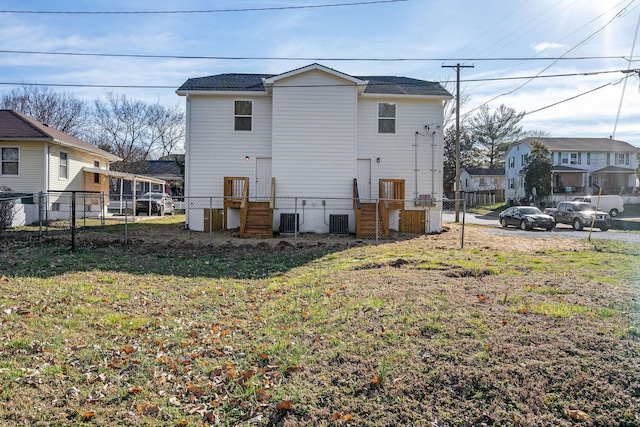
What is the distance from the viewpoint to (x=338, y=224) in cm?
1777

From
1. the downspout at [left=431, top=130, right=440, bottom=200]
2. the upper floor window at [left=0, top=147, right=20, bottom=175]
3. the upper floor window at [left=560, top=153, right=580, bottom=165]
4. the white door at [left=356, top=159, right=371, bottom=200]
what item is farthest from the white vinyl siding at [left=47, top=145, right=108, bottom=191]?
the upper floor window at [left=560, top=153, right=580, bottom=165]

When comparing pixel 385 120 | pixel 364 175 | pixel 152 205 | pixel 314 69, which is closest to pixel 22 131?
pixel 152 205

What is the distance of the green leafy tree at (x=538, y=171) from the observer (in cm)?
4053

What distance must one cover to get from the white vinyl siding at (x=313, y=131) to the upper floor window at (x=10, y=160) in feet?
43.7

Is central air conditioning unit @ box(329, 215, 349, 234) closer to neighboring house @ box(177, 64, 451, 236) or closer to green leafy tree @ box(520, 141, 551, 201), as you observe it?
neighboring house @ box(177, 64, 451, 236)

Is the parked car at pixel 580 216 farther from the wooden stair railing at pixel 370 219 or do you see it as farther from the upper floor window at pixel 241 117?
the upper floor window at pixel 241 117

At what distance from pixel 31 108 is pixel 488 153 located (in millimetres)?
54756

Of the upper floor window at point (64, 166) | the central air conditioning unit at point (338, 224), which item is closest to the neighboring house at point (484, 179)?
the central air conditioning unit at point (338, 224)

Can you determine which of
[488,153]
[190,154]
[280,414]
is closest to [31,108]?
[190,154]

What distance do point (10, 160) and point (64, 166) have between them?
2511mm

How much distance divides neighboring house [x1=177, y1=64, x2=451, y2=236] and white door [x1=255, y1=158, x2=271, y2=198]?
43mm

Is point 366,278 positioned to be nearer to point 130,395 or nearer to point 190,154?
point 130,395

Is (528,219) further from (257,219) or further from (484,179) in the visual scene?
(484,179)

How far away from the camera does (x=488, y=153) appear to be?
200 ft
